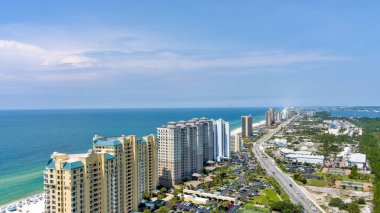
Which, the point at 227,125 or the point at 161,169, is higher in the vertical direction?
the point at 227,125

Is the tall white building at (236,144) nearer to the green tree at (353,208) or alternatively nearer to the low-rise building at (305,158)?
the low-rise building at (305,158)

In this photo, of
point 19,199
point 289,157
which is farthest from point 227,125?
point 19,199

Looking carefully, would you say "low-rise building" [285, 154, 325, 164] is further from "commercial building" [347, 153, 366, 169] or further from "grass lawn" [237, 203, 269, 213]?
"grass lawn" [237, 203, 269, 213]

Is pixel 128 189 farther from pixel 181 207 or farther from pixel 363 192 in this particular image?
pixel 363 192

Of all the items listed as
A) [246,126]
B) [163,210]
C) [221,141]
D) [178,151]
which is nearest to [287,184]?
[178,151]

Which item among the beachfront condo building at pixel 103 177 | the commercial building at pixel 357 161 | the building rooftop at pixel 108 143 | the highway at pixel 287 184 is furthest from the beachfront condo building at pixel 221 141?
the building rooftop at pixel 108 143
